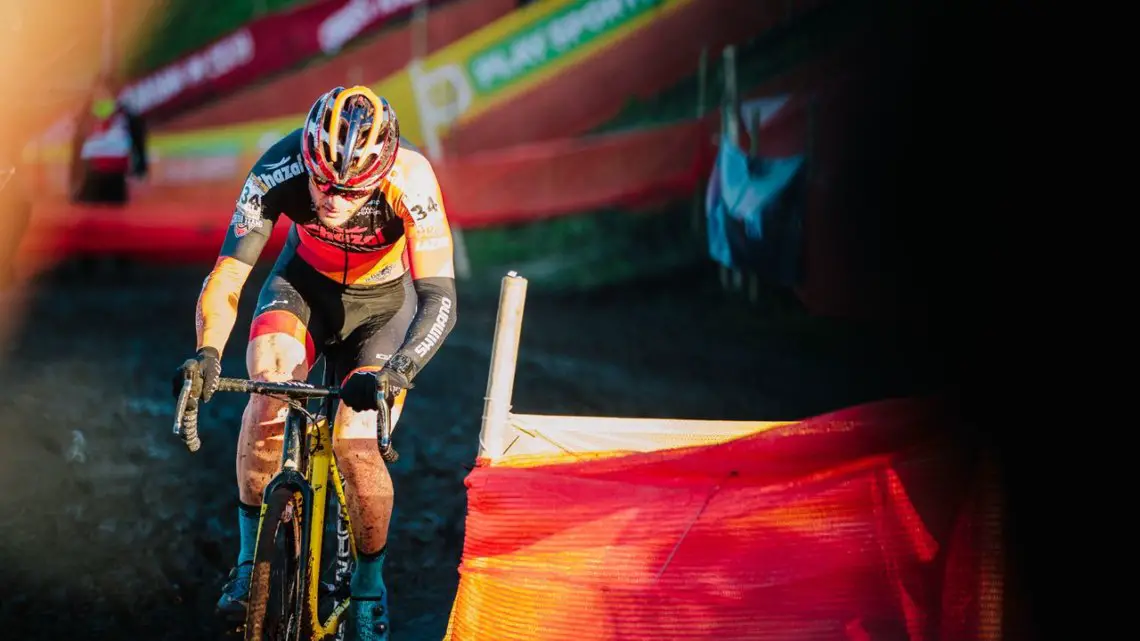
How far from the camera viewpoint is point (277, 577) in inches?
137

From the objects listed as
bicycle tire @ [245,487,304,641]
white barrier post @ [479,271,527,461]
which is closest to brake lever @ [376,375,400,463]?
bicycle tire @ [245,487,304,641]

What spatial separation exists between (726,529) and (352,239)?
1839mm

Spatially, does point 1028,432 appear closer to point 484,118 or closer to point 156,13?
point 484,118

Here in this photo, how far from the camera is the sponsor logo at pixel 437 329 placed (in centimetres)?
393

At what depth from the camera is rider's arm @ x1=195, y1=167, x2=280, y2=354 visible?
390cm

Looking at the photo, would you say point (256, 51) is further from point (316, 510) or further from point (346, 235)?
point (316, 510)

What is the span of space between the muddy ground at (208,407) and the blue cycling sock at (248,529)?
910 millimetres

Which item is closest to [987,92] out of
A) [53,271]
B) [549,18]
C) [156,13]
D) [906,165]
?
[906,165]

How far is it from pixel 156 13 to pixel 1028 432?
26.1 ft

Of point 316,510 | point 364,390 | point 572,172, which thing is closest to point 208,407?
point 572,172

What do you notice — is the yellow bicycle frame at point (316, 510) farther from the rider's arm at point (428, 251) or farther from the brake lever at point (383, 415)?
the rider's arm at point (428, 251)

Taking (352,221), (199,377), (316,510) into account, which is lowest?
(316,510)

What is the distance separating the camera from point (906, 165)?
894 cm

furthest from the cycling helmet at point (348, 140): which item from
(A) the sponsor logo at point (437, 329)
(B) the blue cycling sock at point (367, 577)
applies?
(B) the blue cycling sock at point (367, 577)
